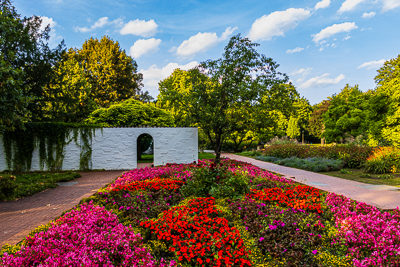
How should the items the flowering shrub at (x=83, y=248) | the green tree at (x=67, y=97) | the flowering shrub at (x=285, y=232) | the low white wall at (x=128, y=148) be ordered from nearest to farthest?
the flowering shrub at (x=83, y=248), the flowering shrub at (x=285, y=232), the low white wall at (x=128, y=148), the green tree at (x=67, y=97)

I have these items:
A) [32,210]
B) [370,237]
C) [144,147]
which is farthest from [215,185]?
[144,147]

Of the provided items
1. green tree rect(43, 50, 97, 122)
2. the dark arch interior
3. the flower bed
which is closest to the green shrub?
the flower bed

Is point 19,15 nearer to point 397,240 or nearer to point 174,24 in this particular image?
point 174,24

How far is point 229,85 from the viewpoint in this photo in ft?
30.8

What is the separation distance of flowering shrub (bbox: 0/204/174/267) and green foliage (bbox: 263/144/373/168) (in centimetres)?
1208

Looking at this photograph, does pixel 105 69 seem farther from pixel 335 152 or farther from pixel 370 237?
pixel 370 237

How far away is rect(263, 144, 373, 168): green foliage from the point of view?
11.3 meters

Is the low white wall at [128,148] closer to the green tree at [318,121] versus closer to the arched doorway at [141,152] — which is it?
the arched doorway at [141,152]

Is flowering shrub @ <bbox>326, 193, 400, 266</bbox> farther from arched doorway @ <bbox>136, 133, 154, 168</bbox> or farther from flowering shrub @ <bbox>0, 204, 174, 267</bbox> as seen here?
arched doorway @ <bbox>136, 133, 154, 168</bbox>

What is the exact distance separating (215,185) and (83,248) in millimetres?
2885

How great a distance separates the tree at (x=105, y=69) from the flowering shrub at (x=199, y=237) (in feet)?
66.3

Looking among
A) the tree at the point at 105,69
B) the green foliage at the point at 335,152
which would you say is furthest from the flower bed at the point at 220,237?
the tree at the point at 105,69


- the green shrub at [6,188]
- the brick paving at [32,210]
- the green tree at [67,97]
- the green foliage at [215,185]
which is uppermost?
the green tree at [67,97]

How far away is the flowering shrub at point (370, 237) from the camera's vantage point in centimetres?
240
